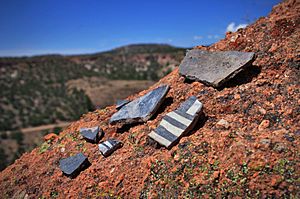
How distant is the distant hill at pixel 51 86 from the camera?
865 inches

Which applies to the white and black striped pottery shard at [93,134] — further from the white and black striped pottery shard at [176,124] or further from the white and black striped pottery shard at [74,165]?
the white and black striped pottery shard at [176,124]

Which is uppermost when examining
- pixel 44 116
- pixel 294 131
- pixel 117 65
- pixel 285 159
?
pixel 294 131

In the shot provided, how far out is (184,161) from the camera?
9.96 feet

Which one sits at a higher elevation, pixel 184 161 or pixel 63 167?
pixel 184 161

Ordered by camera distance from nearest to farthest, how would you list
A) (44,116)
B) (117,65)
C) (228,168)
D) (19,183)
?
(228,168), (19,183), (44,116), (117,65)

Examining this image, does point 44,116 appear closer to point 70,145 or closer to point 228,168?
point 70,145

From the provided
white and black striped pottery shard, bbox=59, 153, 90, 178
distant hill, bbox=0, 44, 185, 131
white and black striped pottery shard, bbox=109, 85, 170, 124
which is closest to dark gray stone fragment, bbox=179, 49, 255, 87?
white and black striped pottery shard, bbox=109, 85, 170, 124

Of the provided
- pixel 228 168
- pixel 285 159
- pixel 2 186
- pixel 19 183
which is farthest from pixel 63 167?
pixel 285 159

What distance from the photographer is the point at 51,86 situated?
29.2 meters

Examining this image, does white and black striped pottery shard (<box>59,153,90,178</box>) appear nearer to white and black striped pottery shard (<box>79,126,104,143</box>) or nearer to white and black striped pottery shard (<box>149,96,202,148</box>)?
white and black striped pottery shard (<box>79,126,104,143</box>)

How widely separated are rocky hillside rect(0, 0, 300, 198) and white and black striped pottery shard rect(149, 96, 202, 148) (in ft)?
0.34

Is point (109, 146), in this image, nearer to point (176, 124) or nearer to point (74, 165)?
point (74, 165)

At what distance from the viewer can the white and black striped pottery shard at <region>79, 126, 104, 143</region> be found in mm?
4207

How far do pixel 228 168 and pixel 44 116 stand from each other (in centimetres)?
2169
